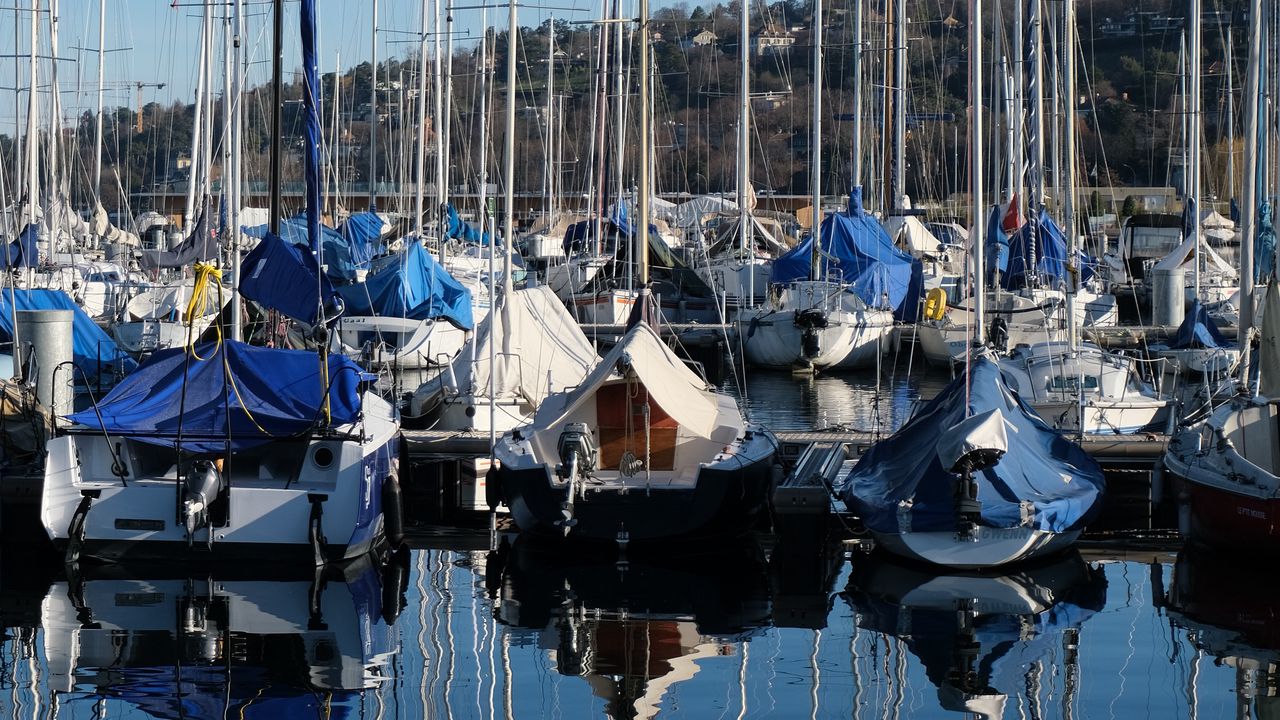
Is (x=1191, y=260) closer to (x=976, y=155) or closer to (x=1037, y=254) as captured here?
(x=1037, y=254)

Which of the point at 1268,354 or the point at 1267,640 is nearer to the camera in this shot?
the point at 1267,640

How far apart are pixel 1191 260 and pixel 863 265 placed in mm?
9581

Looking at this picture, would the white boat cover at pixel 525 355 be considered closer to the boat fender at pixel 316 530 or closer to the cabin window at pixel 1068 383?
the boat fender at pixel 316 530

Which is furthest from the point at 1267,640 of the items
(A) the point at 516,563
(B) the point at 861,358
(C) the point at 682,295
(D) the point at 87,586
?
(C) the point at 682,295

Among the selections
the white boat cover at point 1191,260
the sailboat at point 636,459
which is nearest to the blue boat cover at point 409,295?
the sailboat at point 636,459

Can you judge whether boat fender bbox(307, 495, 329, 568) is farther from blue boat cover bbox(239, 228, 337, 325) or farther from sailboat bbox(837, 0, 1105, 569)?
sailboat bbox(837, 0, 1105, 569)

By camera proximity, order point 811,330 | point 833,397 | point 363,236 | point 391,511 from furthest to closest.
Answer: point 363,236 → point 811,330 → point 833,397 → point 391,511

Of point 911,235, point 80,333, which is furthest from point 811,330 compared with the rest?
point 911,235

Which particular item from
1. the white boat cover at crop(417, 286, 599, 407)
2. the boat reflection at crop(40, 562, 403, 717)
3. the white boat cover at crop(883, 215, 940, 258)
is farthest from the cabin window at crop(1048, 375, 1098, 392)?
the white boat cover at crop(883, 215, 940, 258)

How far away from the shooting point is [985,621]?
14359 mm

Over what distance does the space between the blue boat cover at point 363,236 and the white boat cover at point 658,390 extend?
2314 cm

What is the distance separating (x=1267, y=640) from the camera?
13.6 meters

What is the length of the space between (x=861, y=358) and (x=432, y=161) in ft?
93.4

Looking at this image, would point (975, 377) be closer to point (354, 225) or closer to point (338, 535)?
point (338, 535)
